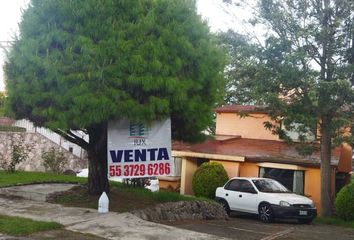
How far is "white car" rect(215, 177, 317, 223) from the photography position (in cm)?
1602

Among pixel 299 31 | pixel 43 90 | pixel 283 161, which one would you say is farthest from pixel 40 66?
pixel 283 161

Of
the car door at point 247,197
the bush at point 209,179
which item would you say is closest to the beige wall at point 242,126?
the bush at point 209,179

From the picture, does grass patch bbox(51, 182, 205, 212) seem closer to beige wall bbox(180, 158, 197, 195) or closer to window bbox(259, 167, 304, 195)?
window bbox(259, 167, 304, 195)

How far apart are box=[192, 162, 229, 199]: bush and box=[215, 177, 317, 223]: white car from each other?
3557mm

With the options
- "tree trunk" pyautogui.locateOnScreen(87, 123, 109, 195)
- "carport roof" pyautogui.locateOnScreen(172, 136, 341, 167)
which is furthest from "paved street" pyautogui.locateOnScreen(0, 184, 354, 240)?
"carport roof" pyautogui.locateOnScreen(172, 136, 341, 167)

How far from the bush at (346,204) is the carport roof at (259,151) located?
218 cm

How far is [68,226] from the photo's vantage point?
9719 mm

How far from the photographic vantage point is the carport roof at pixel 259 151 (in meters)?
21.9

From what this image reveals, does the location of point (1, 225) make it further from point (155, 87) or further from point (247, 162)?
point (247, 162)

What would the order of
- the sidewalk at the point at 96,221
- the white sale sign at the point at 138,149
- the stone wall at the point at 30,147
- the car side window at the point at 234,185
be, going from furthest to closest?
1. the stone wall at the point at 30,147
2. the car side window at the point at 234,185
3. the white sale sign at the point at 138,149
4. the sidewalk at the point at 96,221

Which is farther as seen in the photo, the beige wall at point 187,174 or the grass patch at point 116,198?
the beige wall at point 187,174

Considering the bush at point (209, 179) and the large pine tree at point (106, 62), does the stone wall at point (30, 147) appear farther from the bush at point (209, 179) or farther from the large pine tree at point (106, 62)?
the large pine tree at point (106, 62)

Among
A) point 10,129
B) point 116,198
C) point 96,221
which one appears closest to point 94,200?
point 116,198

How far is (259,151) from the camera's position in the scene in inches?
939
